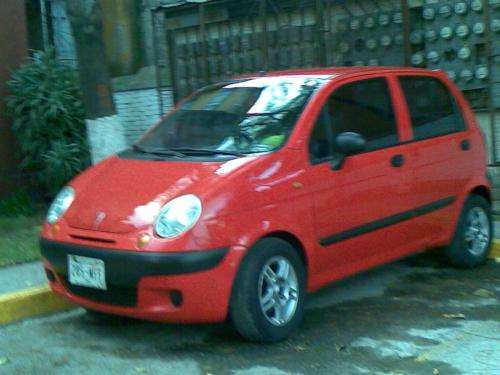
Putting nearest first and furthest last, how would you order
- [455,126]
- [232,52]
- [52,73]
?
1. [455,126]
2. [52,73]
3. [232,52]

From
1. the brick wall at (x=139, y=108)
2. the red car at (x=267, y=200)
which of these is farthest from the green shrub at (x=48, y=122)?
the red car at (x=267, y=200)

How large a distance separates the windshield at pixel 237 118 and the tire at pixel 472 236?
1806 millimetres

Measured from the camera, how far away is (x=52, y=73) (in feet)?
31.9

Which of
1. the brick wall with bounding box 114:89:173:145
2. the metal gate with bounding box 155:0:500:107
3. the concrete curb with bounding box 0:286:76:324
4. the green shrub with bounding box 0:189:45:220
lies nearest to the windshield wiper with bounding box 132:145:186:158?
the concrete curb with bounding box 0:286:76:324

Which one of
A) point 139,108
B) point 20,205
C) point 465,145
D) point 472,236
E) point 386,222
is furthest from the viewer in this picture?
point 139,108

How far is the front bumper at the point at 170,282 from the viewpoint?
4.68 meters

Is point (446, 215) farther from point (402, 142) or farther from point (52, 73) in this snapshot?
point (52, 73)

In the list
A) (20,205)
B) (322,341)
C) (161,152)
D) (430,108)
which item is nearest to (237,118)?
(161,152)

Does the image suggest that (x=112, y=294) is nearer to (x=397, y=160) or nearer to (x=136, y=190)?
(x=136, y=190)

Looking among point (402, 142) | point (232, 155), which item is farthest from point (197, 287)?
point (402, 142)

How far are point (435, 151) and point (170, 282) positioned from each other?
2610 mm

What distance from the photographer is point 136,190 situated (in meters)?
5.09

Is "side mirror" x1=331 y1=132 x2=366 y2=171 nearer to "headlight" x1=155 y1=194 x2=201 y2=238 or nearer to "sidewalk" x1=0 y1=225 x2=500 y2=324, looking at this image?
"headlight" x1=155 y1=194 x2=201 y2=238

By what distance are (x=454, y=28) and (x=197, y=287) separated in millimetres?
5387
